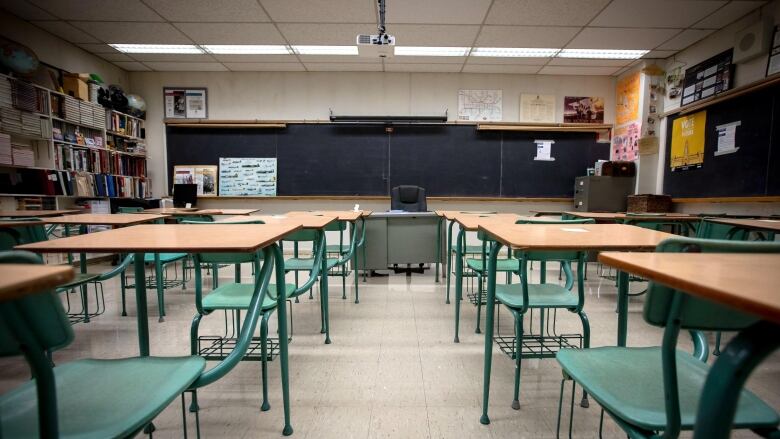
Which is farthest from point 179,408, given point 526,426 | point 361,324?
point 526,426

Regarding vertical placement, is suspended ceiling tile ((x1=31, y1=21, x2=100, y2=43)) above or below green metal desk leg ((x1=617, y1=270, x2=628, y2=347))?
above

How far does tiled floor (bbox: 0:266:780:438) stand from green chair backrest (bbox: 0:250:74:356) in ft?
3.16

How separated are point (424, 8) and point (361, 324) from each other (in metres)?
3.31

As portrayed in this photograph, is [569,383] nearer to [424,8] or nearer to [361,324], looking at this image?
[361,324]

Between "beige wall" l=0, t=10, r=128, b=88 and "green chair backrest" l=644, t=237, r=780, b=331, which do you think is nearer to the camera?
"green chair backrest" l=644, t=237, r=780, b=331

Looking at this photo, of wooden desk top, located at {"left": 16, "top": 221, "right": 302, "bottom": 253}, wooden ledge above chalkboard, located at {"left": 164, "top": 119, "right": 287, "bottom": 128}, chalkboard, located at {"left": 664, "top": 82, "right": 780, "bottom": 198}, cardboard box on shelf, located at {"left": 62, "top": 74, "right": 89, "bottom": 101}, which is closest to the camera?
wooden desk top, located at {"left": 16, "top": 221, "right": 302, "bottom": 253}

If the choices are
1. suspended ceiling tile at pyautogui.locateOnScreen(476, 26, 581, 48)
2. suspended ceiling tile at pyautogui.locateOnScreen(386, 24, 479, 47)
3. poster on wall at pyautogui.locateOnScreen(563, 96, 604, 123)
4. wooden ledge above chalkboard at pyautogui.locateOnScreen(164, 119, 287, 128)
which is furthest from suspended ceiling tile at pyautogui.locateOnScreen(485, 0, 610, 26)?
wooden ledge above chalkboard at pyautogui.locateOnScreen(164, 119, 287, 128)

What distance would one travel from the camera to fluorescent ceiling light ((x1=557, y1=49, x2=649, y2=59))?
14.9 feet

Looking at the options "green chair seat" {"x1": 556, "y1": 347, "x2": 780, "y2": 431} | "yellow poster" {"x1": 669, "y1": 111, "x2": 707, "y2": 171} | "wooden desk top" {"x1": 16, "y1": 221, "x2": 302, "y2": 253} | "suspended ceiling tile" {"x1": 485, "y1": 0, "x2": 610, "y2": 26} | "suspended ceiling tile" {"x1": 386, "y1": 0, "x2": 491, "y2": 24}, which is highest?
"suspended ceiling tile" {"x1": 386, "y1": 0, "x2": 491, "y2": 24}

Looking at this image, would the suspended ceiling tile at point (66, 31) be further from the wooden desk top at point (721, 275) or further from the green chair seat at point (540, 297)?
the wooden desk top at point (721, 275)

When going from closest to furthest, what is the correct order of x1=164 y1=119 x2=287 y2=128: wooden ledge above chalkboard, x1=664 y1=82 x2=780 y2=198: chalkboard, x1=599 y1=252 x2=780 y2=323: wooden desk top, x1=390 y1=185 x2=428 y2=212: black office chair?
x1=599 y1=252 x2=780 y2=323: wooden desk top → x1=664 y1=82 x2=780 y2=198: chalkboard → x1=390 y1=185 x2=428 y2=212: black office chair → x1=164 y1=119 x2=287 y2=128: wooden ledge above chalkboard

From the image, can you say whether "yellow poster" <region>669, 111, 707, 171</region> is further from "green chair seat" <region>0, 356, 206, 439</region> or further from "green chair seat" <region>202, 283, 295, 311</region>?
"green chair seat" <region>0, 356, 206, 439</region>

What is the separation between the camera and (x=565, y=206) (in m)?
5.50

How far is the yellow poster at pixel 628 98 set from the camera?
16.1ft
